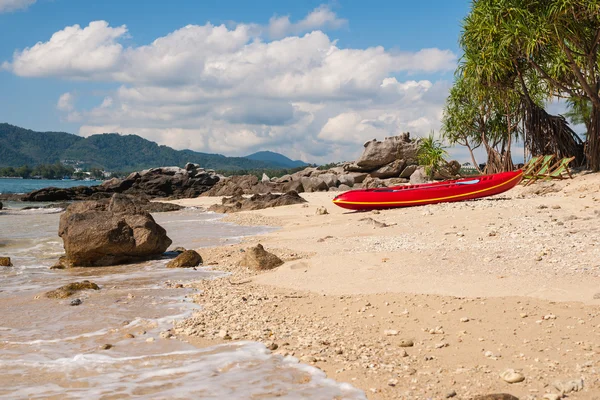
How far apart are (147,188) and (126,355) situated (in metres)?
45.6

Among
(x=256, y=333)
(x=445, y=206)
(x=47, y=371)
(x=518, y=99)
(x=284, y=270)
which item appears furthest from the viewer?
(x=518, y=99)

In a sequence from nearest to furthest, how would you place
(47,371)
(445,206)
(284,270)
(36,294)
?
1. (47,371)
2. (36,294)
3. (284,270)
4. (445,206)

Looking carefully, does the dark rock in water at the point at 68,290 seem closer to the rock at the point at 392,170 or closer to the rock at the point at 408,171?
the rock at the point at 408,171

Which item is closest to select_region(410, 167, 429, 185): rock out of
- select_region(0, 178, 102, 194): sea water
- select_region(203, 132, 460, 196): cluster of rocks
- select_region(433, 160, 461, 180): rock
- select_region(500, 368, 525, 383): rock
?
select_region(433, 160, 461, 180): rock

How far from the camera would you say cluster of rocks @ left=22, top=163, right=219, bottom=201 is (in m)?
47.4

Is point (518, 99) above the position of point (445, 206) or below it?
above

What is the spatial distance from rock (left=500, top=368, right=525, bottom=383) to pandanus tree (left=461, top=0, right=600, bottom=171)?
18533mm

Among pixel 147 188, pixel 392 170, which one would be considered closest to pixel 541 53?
pixel 392 170

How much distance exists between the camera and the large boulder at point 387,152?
4206 cm

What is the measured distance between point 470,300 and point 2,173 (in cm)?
17843

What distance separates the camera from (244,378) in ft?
15.0

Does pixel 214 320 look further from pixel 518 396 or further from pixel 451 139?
pixel 451 139

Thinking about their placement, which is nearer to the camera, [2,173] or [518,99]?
[518,99]

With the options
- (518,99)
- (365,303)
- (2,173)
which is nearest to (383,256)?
(365,303)
